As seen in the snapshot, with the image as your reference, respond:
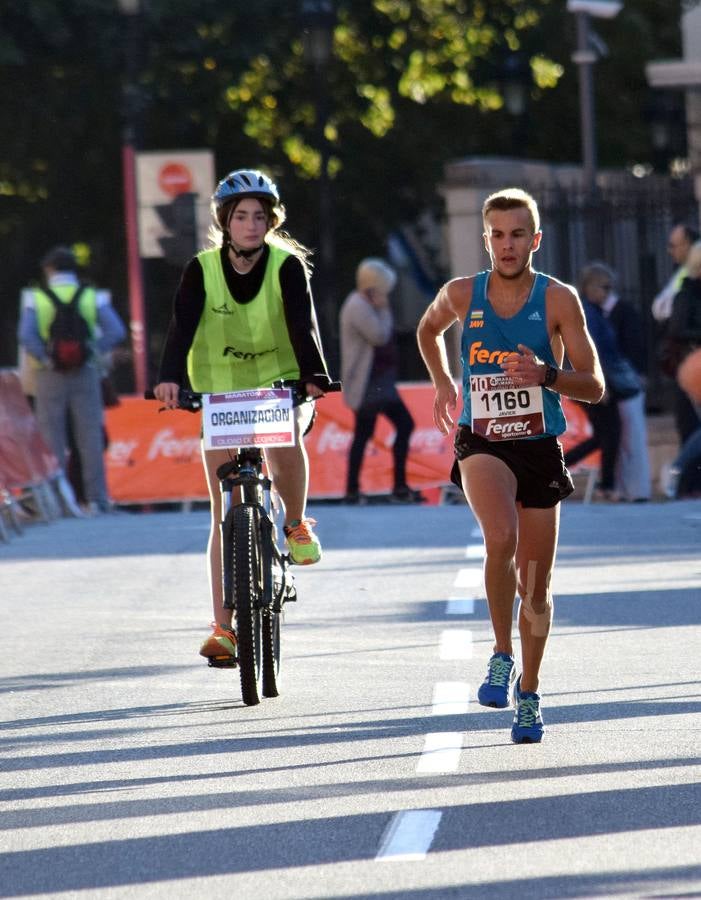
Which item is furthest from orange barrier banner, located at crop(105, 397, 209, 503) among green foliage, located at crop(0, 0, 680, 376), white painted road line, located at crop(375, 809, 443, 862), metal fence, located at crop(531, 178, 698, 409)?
white painted road line, located at crop(375, 809, 443, 862)

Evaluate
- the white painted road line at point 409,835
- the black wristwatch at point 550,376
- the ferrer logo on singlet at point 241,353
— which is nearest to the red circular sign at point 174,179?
the ferrer logo on singlet at point 241,353

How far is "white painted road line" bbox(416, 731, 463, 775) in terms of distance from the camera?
756 cm

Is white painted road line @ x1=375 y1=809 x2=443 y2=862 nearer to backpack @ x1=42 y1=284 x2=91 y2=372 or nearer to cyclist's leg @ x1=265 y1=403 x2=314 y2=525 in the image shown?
cyclist's leg @ x1=265 y1=403 x2=314 y2=525

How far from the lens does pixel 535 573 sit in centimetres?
814

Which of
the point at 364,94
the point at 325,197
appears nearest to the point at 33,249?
the point at 364,94

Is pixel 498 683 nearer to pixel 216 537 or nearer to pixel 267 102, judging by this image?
pixel 216 537

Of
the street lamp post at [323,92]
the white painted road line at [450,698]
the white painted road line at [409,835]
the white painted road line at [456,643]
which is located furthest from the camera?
the street lamp post at [323,92]

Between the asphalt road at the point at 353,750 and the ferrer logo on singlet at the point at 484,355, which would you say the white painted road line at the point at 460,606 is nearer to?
the asphalt road at the point at 353,750

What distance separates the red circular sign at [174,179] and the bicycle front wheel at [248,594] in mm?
15834

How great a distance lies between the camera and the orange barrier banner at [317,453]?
20844mm

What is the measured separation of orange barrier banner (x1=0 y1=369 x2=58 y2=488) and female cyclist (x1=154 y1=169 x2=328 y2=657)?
30.5 ft

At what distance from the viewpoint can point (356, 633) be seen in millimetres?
11234

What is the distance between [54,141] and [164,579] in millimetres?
18349

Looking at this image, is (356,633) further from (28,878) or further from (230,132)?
(230,132)
